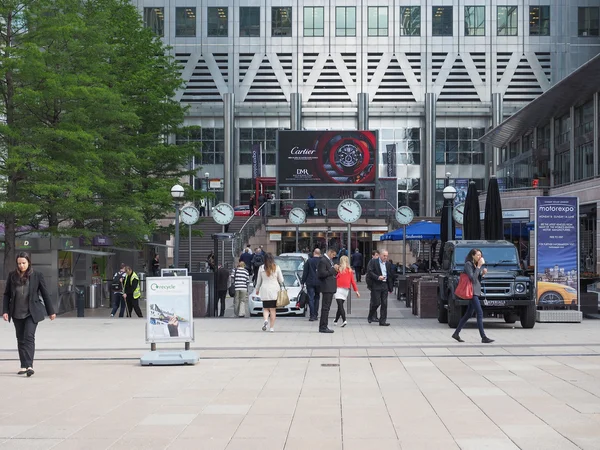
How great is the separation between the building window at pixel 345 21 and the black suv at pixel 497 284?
184 feet

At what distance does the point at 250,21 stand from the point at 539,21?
22420 mm

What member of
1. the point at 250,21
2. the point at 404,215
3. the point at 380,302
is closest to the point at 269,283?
the point at 380,302

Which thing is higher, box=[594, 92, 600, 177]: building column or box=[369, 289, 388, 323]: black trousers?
box=[594, 92, 600, 177]: building column

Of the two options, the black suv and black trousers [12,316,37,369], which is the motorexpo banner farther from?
black trousers [12,316,37,369]

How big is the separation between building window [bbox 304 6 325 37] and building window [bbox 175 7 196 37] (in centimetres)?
881

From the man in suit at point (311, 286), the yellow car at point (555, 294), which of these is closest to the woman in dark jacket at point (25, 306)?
the man in suit at point (311, 286)

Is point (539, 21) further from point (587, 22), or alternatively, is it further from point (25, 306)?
point (25, 306)

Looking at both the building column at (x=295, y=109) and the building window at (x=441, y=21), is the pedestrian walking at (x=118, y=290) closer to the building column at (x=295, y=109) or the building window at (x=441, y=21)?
the building column at (x=295, y=109)

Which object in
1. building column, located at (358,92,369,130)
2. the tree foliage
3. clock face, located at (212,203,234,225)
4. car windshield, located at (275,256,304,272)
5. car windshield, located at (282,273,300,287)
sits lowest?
car windshield, located at (282,273,300,287)

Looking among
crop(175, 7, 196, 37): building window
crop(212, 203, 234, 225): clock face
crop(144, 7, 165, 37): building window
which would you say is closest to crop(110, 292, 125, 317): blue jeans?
crop(212, 203, 234, 225): clock face

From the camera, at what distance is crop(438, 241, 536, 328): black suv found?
21.3m

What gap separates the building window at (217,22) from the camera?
254 ft

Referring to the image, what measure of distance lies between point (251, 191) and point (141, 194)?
41730mm

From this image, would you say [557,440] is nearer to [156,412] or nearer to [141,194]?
[156,412]
